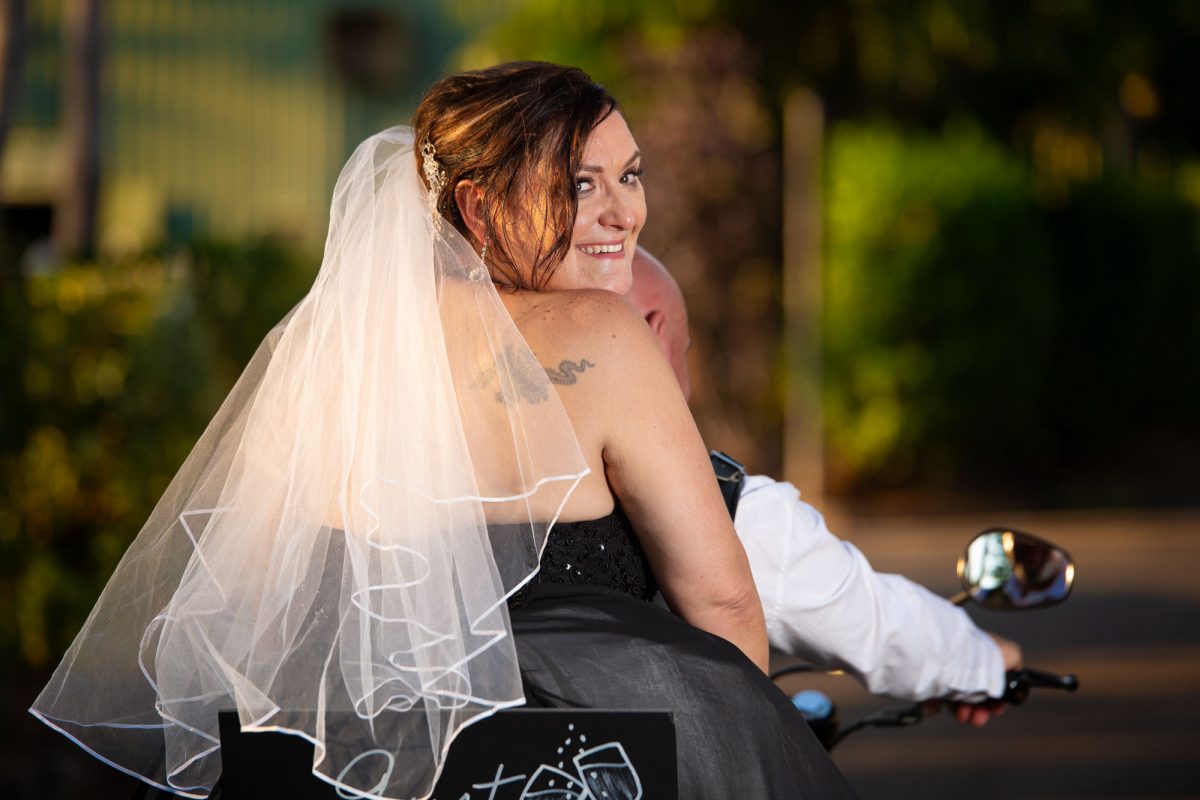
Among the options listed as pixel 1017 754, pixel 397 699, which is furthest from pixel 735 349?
pixel 397 699

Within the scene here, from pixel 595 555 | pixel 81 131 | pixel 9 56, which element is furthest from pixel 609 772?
pixel 81 131

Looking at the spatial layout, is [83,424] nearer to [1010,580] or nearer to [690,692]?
[1010,580]

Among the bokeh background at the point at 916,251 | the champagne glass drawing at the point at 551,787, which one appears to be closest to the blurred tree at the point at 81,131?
the bokeh background at the point at 916,251

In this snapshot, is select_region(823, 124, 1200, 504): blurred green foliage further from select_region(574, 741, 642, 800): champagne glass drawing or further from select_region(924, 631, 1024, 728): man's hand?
select_region(574, 741, 642, 800): champagne glass drawing

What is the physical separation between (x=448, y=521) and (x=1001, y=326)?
10537 millimetres

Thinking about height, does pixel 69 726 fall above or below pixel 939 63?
below

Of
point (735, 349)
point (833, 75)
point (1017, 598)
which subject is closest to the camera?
point (1017, 598)

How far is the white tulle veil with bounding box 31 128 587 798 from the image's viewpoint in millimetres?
1989

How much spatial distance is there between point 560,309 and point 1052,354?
1164 centimetres

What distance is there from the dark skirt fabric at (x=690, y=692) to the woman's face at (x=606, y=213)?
57cm

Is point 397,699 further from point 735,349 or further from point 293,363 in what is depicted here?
point 735,349

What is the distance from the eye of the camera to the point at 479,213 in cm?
228

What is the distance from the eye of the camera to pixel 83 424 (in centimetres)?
643

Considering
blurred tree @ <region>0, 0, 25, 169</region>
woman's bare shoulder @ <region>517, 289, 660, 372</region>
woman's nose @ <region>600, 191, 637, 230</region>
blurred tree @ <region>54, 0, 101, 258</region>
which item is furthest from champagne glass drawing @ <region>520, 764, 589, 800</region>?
blurred tree @ <region>54, 0, 101, 258</region>
